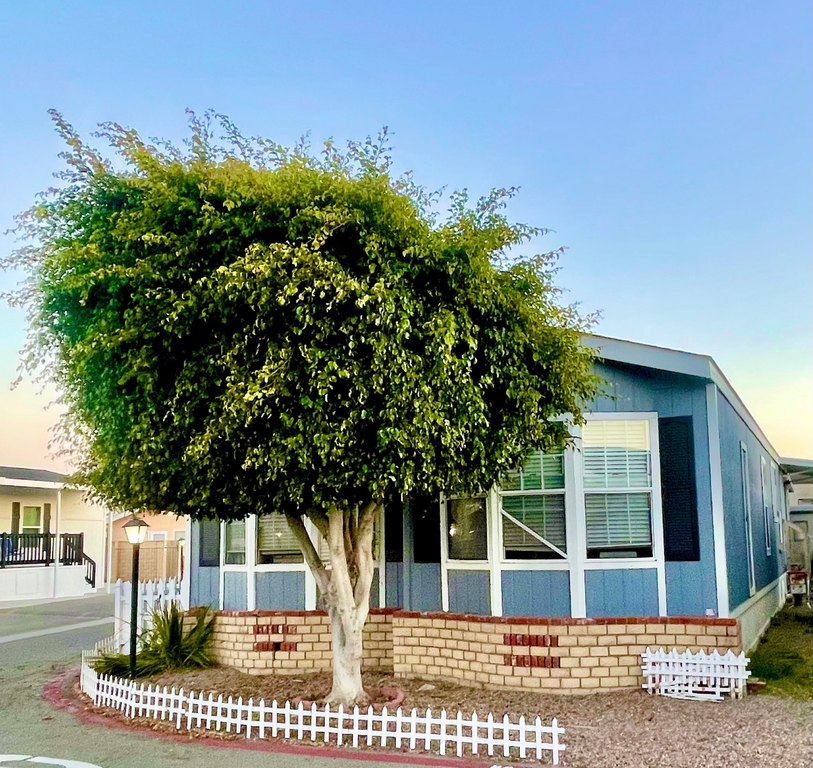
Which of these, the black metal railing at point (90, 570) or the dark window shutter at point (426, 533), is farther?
the black metal railing at point (90, 570)

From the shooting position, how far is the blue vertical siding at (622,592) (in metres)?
8.47

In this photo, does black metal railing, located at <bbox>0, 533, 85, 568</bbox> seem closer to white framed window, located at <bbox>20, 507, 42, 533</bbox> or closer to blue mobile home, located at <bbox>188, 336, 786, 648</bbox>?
white framed window, located at <bbox>20, 507, 42, 533</bbox>

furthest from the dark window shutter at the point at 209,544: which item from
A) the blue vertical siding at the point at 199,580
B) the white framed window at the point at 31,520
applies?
the white framed window at the point at 31,520

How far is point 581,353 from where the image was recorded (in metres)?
7.75

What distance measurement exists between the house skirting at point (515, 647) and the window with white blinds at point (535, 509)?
0.75m

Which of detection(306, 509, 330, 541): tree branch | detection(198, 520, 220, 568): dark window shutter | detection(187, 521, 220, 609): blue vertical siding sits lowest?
detection(187, 521, 220, 609): blue vertical siding

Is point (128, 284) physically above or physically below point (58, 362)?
above

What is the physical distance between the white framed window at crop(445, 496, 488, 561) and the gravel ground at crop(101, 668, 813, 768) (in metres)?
1.42

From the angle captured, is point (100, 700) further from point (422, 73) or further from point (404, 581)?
point (422, 73)

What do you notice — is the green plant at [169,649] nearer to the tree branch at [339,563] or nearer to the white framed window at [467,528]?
the tree branch at [339,563]

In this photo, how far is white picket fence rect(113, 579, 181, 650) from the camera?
10758 millimetres

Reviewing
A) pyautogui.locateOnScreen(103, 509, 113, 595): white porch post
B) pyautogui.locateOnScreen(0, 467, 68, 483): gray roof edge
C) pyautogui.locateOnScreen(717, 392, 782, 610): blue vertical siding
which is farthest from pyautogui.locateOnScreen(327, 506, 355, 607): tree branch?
pyautogui.locateOnScreen(103, 509, 113, 595): white porch post

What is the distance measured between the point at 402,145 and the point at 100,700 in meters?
6.24

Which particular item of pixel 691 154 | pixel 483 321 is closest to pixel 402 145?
pixel 483 321
